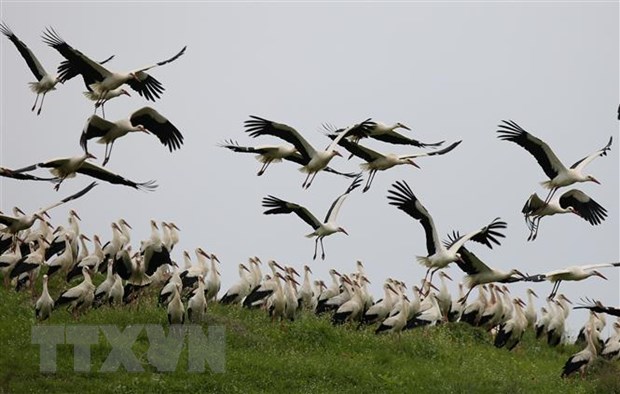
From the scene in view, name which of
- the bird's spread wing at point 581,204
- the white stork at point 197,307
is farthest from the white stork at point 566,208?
the white stork at point 197,307

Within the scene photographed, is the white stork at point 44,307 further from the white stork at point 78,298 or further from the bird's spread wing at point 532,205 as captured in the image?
the bird's spread wing at point 532,205

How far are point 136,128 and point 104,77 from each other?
3.27 feet

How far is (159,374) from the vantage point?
23859 millimetres

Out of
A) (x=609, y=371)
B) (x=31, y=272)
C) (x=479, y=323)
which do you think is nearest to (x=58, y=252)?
(x=31, y=272)

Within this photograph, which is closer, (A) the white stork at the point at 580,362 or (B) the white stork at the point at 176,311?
(B) the white stork at the point at 176,311

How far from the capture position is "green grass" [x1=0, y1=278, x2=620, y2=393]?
2341cm

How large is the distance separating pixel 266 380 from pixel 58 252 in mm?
8615

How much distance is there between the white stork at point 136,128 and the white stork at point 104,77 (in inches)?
18.4

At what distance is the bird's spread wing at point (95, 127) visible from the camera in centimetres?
2461

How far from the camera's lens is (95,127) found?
25016 millimetres

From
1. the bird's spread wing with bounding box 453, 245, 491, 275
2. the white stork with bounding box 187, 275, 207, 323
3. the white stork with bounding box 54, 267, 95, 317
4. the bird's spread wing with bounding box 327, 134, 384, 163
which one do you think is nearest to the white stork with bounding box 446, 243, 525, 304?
the bird's spread wing with bounding box 453, 245, 491, 275

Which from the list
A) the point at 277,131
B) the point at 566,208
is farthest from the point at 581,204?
the point at 277,131

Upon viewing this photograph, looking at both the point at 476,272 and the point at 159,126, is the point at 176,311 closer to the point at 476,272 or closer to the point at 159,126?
the point at 159,126

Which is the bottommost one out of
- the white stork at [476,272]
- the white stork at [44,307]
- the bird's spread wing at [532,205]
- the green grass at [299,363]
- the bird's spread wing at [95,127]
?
the green grass at [299,363]
